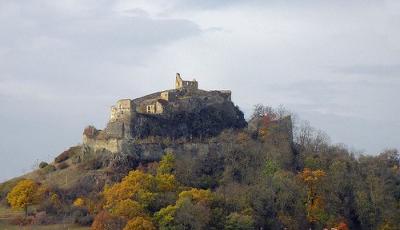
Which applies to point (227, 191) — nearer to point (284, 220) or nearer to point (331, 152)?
point (284, 220)

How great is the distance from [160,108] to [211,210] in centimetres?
1876

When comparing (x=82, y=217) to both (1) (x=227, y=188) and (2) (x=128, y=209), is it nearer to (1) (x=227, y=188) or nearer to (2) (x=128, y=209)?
(2) (x=128, y=209)

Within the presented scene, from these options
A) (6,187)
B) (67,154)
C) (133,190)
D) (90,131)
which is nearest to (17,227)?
(133,190)

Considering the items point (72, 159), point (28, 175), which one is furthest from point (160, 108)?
point (28, 175)

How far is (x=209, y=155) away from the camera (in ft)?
240

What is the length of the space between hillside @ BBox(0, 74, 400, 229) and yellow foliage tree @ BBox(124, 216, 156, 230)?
0.11m

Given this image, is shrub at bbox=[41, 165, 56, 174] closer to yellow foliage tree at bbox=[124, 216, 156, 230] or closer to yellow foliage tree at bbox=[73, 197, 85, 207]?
yellow foliage tree at bbox=[73, 197, 85, 207]

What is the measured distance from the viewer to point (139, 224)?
5738cm

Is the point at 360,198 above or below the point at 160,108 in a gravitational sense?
below

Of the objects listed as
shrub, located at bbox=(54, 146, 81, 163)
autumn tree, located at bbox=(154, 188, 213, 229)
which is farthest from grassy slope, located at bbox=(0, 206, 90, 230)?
shrub, located at bbox=(54, 146, 81, 163)

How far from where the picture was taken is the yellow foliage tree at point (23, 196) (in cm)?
6494

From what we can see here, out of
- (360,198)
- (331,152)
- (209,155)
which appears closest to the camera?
(360,198)

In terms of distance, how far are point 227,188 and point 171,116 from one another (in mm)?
12427

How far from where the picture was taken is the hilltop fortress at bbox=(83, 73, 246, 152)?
74438 mm
